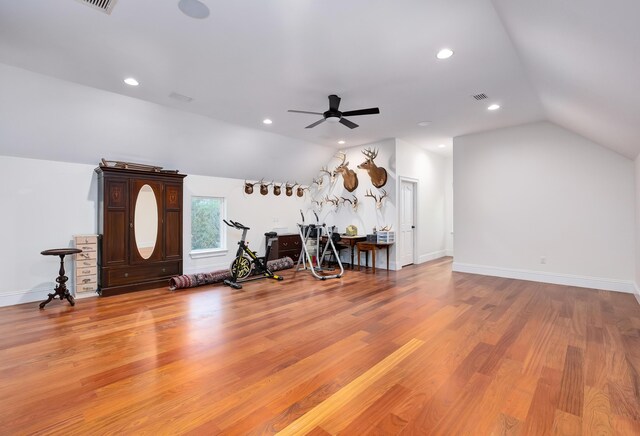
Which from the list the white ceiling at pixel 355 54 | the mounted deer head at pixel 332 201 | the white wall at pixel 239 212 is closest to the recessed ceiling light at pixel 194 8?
the white ceiling at pixel 355 54

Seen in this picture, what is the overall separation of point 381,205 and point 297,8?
5086mm

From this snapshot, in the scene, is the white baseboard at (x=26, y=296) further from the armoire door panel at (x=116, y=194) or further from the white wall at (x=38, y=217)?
the armoire door panel at (x=116, y=194)

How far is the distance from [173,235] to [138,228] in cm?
61

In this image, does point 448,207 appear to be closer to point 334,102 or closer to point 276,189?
point 276,189

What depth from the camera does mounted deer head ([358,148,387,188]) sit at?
691cm

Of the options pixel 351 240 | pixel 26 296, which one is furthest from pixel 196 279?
pixel 351 240

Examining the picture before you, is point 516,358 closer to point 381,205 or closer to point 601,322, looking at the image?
point 601,322

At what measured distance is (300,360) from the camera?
262 centimetres

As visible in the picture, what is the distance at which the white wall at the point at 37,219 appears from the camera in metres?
4.31

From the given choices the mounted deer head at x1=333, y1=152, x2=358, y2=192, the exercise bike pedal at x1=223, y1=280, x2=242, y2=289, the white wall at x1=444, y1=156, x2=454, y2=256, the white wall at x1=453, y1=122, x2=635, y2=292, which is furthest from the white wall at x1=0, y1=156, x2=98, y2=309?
the white wall at x1=444, y1=156, x2=454, y2=256

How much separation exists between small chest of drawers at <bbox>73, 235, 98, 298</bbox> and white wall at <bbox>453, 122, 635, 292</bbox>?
7.14 metres

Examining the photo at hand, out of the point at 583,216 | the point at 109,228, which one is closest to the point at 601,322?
the point at 583,216

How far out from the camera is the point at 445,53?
3170 millimetres

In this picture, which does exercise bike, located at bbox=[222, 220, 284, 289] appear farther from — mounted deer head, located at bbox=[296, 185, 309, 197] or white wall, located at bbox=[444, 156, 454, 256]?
white wall, located at bbox=[444, 156, 454, 256]
